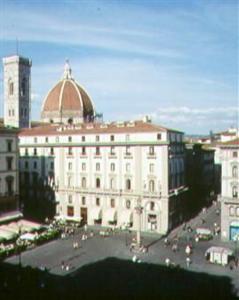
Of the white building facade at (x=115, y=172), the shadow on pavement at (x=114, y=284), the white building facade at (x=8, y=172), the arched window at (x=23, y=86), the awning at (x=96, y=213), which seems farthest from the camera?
the arched window at (x=23, y=86)

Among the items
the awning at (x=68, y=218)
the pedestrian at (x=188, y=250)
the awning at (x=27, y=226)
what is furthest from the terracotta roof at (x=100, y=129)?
the pedestrian at (x=188, y=250)

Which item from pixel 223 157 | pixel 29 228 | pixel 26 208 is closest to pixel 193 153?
pixel 223 157

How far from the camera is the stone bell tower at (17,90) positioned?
10669cm

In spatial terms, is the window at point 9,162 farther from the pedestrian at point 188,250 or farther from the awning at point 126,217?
the pedestrian at point 188,250

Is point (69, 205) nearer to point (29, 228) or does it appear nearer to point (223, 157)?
point (29, 228)

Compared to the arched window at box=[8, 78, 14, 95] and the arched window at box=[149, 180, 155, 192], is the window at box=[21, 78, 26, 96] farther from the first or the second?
the arched window at box=[149, 180, 155, 192]

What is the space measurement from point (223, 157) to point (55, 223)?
88.0 ft

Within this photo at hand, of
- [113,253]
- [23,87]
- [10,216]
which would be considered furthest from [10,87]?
[113,253]

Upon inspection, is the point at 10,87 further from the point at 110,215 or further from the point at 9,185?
the point at 110,215

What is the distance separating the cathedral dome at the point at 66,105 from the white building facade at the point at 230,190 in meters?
49.2

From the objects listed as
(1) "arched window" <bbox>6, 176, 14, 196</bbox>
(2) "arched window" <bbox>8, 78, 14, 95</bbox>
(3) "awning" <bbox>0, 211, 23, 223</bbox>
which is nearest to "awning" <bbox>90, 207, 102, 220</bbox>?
(3) "awning" <bbox>0, 211, 23, 223</bbox>

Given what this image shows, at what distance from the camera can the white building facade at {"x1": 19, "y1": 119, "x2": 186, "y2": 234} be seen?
202ft

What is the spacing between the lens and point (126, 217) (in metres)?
62.6

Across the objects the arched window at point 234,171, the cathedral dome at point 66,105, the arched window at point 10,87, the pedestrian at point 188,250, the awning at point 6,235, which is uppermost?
the arched window at point 10,87
